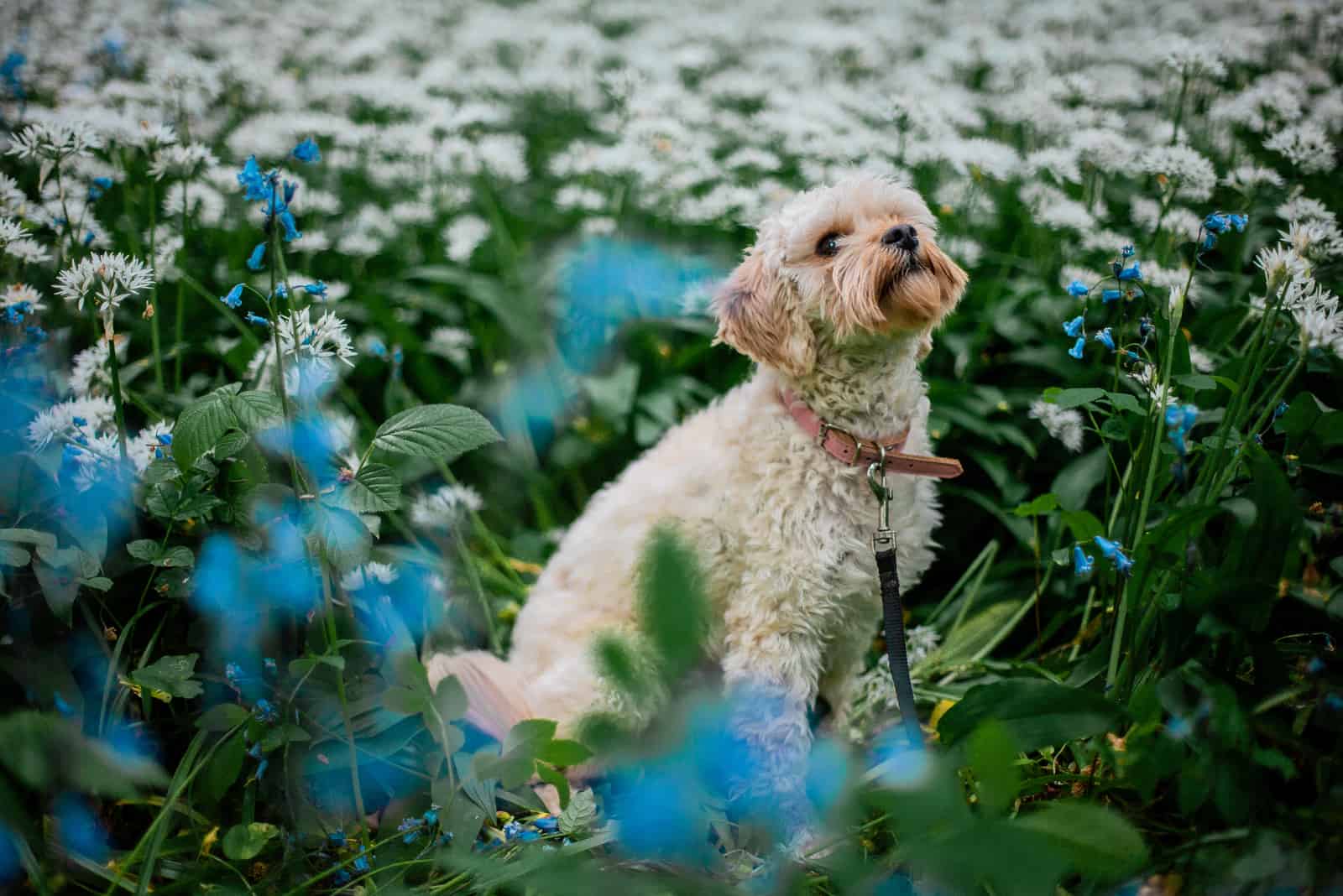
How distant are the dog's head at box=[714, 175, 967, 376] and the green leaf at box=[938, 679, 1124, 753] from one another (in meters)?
1.00

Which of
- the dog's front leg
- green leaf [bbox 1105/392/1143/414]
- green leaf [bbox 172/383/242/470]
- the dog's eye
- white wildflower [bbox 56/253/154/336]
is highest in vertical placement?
white wildflower [bbox 56/253/154/336]

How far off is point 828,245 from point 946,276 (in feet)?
1.14

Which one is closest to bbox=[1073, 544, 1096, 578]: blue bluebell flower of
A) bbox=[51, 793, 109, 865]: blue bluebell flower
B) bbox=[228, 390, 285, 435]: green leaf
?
bbox=[228, 390, 285, 435]: green leaf

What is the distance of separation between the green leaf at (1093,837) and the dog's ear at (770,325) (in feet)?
4.59

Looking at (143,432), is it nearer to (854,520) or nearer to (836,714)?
(854,520)

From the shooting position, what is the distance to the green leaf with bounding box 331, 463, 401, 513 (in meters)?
1.89

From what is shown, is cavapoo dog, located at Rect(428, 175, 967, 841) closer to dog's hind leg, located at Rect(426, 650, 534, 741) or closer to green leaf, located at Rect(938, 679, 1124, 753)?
dog's hind leg, located at Rect(426, 650, 534, 741)

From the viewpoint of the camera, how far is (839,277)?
2.30m

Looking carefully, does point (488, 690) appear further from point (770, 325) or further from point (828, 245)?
point (828, 245)

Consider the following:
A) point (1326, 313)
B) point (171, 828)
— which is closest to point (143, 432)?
point (171, 828)

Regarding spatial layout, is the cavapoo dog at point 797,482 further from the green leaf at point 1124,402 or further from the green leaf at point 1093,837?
the green leaf at point 1093,837

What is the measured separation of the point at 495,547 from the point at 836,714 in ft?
4.69

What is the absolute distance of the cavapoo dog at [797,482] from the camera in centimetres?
235

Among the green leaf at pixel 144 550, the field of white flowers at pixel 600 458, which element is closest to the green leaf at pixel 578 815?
the field of white flowers at pixel 600 458
